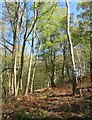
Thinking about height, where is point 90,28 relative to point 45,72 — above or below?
above

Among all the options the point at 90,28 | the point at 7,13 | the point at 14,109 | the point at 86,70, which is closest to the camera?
the point at 14,109

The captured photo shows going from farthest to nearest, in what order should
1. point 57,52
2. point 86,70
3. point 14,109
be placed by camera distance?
1. point 86,70
2. point 57,52
3. point 14,109

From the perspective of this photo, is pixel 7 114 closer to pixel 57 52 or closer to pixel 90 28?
pixel 90 28

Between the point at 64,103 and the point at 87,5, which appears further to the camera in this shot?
the point at 87,5

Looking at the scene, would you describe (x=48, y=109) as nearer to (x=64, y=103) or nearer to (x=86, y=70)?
(x=64, y=103)

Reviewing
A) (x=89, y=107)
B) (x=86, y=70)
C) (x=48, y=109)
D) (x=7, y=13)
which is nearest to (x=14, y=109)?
(x=48, y=109)

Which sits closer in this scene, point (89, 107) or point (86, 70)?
point (89, 107)

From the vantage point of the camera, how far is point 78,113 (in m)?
5.88

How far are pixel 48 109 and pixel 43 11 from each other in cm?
639

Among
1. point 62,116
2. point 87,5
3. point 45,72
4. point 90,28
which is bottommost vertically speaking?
point 62,116

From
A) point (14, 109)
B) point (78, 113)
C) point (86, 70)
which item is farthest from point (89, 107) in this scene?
point (86, 70)

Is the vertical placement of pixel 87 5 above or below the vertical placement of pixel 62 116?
above

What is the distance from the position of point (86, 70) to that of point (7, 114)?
1968 cm

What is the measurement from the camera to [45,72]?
23.7m
